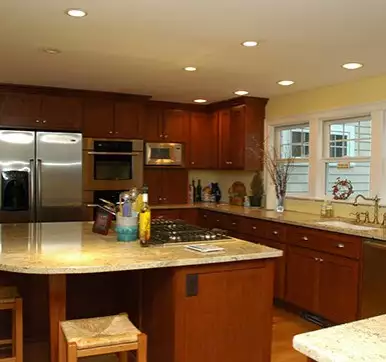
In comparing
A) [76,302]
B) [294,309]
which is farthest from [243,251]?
[294,309]

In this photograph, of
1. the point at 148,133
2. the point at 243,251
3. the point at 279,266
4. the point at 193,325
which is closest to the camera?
the point at 193,325

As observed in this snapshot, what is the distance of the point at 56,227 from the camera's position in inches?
152

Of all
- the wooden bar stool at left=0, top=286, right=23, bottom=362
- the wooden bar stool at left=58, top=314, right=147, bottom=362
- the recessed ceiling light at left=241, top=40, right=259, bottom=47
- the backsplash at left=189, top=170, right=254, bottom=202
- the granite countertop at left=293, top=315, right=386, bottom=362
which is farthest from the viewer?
the backsplash at left=189, top=170, right=254, bottom=202

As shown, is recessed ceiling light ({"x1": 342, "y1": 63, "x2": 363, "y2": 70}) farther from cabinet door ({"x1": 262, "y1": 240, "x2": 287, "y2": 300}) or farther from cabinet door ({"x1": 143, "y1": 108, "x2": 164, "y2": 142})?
cabinet door ({"x1": 143, "y1": 108, "x2": 164, "y2": 142})

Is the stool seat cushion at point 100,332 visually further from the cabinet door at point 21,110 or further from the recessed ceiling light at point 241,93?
the recessed ceiling light at point 241,93

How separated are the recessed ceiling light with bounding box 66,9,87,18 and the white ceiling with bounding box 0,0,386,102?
0.15ft

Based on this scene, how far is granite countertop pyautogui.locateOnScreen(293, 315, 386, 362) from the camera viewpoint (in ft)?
4.13

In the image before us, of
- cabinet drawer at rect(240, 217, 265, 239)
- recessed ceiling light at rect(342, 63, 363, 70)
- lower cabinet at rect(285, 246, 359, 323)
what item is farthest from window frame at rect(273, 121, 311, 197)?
recessed ceiling light at rect(342, 63, 363, 70)

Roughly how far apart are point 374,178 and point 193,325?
264 cm

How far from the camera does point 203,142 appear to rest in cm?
661

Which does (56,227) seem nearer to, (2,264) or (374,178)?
(2,264)

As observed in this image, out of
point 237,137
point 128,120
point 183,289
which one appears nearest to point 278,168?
point 237,137

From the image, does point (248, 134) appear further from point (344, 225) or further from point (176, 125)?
point (344, 225)

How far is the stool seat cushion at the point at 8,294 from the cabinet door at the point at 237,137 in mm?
3587
